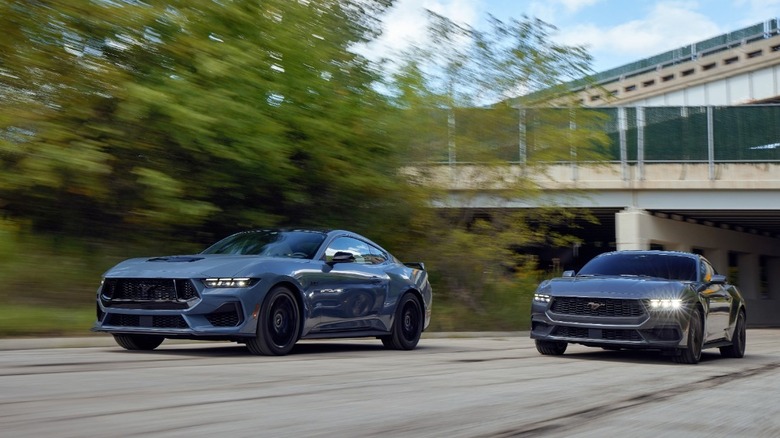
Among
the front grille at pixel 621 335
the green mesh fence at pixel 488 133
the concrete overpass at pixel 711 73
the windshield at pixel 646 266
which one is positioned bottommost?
the front grille at pixel 621 335

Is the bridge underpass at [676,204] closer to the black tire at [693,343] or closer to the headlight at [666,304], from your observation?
the black tire at [693,343]

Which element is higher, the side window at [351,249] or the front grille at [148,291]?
the side window at [351,249]

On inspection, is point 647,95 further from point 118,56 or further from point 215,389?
point 215,389

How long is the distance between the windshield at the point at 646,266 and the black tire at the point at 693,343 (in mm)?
921

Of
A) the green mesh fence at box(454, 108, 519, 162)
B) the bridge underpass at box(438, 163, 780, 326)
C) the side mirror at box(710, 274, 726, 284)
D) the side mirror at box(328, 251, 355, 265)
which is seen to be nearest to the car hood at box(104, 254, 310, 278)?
the side mirror at box(328, 251, 355, 265)

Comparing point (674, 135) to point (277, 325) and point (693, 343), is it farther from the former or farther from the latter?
point (277, 325)

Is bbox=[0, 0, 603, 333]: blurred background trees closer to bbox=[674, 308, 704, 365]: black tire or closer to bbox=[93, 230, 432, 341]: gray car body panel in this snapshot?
bbox=[93, 230, 432, 341]: gray car body panel

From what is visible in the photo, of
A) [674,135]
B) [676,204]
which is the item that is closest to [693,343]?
[676,204]

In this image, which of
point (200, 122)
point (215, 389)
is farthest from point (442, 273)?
point (215, 389)

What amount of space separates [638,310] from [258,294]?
4659mm

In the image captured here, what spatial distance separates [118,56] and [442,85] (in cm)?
1152

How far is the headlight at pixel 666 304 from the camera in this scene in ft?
39.4

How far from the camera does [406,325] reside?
42.8 ft

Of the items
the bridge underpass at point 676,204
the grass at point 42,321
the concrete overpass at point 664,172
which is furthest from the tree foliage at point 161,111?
the bridge underpass at point 676,204
